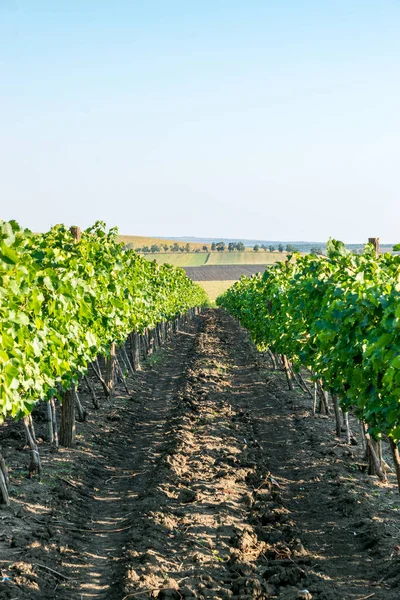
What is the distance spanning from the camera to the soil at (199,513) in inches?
254

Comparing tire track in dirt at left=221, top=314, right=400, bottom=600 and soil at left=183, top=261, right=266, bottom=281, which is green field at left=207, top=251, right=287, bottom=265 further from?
tire track in dirt at left=221, top=314, right=400, bottom=600

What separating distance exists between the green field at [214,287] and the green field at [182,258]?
20630 millimetres

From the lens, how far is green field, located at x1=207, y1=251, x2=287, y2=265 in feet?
458

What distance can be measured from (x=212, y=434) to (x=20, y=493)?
15.2ft

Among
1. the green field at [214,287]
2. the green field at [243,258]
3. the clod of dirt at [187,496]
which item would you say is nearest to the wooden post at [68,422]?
the clod of dirt at [187,496]

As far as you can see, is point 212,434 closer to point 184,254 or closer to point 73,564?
point 73,564

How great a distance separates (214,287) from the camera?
10506 cm

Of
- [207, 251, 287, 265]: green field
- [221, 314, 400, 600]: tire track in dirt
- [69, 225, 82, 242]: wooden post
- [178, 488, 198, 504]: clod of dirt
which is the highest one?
[69, 225, 82, 242]: wooden post

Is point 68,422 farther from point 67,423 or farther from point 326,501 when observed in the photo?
point 326,501

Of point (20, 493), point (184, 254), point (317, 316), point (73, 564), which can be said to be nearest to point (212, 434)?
point (317, 316)

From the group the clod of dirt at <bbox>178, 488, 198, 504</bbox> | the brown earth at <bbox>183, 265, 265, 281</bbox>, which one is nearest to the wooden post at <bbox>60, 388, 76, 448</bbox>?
the clod of dirt at <bbox>178, 488, 198, 504</bbox>

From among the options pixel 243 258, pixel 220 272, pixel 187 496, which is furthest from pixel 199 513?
pixel 243 258

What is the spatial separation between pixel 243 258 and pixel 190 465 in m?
136

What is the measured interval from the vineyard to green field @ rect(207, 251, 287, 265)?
124 metres
